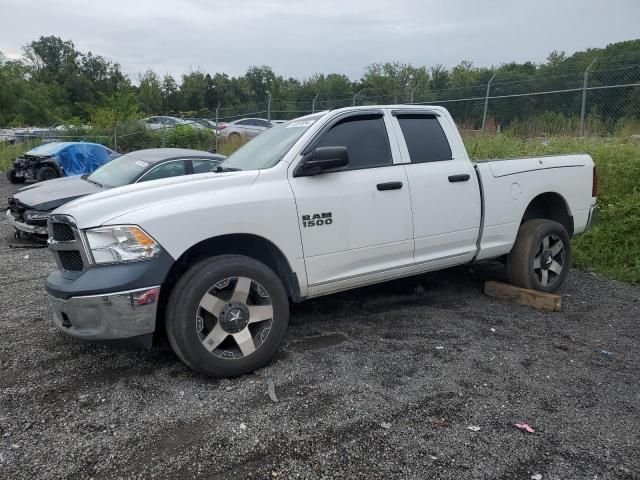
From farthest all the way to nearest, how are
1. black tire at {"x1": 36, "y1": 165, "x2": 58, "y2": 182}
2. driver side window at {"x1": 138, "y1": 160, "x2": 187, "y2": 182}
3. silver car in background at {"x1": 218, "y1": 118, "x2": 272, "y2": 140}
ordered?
silver car in background at {"x1": 218, "y1": 118, "x2": 272, "y2": 140} → black tire at {"x1": 36, "y1": 165, "x2": 58, "y2": 182} → driver side window at {"x1": 138, "y1": 160, "x2": 187, "y2": 182}

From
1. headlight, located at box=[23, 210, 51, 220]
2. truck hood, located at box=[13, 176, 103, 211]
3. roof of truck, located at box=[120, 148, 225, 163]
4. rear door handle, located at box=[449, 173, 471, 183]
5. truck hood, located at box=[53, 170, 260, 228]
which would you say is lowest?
headlight, located at box=[23, 210, 51, 220]

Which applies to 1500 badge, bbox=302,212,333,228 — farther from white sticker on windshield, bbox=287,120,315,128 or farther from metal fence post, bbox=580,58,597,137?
metal fence post, bbox=580,58,597,137

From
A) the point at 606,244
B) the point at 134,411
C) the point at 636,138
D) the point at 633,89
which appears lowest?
the point at 606,244

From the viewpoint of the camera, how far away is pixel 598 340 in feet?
14.7

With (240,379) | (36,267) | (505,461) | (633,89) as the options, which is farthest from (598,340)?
(633,89)

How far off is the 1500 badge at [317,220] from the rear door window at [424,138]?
1110 mm

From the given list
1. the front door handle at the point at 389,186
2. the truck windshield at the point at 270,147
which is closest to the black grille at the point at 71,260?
the truck windshield at the point at 270,147

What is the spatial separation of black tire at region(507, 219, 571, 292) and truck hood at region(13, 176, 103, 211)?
578 centimetres

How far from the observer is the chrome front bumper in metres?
3.24

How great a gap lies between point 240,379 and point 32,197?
5.93 meters

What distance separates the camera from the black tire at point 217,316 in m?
3.37

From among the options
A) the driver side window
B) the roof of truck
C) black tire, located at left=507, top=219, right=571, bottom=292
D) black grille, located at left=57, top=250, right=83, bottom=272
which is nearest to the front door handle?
black tire, located at left=507, top=219, right=571, bottom=292

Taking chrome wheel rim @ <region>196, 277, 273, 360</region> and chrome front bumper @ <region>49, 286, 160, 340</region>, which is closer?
chrome front bumper @ <region>49, 286, 160, 340</region>

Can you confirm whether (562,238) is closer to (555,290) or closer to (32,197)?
(555,290)
